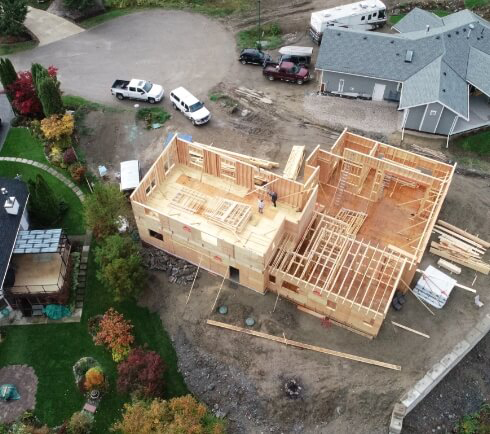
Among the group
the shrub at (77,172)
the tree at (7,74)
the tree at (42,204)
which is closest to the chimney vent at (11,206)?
the tree at (42,204)

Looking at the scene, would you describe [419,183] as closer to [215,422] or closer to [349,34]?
[349,34]

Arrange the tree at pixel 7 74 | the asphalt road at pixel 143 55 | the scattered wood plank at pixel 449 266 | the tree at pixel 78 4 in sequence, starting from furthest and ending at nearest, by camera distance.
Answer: the tree at pixel 78 4, the asphalt road at pixel 143 55, the tree at pixel 7 74, the scattered wood plank at pixel 449 266

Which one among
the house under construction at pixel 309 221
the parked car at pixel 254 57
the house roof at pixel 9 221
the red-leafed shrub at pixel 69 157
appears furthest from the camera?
the parked car at pixel 254 57

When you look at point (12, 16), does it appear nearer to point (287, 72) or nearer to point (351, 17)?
point (287, 72)

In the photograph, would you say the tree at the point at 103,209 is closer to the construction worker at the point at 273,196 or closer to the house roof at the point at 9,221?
the house roof at the point at 9,221

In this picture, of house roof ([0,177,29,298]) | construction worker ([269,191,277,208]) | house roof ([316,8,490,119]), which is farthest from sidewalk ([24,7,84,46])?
construction worker ([269,191,277,208])

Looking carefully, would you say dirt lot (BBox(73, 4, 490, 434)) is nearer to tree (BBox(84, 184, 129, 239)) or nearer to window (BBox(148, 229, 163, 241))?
window (BBox(148, 229, 163, 241))

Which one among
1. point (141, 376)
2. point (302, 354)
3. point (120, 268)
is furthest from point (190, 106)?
point (141, 376)
